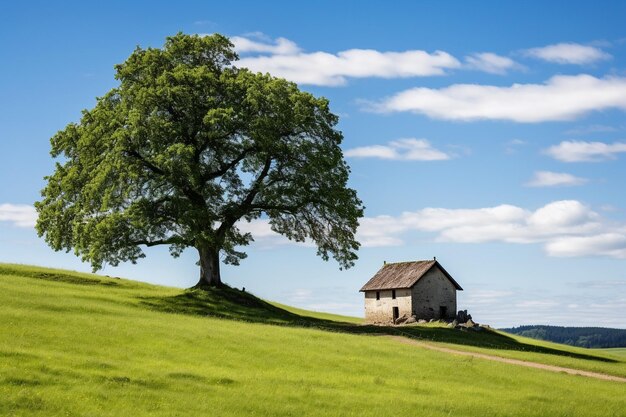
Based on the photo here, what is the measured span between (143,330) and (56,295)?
13.9 metres

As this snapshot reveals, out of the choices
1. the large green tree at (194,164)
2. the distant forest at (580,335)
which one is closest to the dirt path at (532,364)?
the large green tree at (194,164)

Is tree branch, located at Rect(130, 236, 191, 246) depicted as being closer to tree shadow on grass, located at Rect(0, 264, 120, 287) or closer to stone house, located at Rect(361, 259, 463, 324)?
tree shadow on grass, located at Rect(0, 264, 120, 287)

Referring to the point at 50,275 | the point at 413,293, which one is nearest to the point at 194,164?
the point at 50,275

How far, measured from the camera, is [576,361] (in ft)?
158

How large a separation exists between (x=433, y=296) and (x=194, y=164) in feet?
95.7

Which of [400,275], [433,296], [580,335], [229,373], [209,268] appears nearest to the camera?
[229,373]

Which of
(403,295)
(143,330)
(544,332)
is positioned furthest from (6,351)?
(544,332)

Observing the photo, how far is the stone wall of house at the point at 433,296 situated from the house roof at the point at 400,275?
1.72 feet

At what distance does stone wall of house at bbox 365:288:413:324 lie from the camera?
71688mm

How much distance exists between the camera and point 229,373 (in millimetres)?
29891

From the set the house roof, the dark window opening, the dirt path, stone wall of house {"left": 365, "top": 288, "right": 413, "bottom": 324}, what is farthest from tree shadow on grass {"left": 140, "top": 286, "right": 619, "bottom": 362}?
the dark window opening

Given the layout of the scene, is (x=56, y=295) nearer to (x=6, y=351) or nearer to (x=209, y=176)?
(x=209, y=176)

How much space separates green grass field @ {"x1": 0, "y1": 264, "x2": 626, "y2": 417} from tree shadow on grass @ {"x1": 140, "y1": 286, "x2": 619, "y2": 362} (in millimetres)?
3492

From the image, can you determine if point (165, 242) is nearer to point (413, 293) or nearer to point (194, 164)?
point (194, 164)
